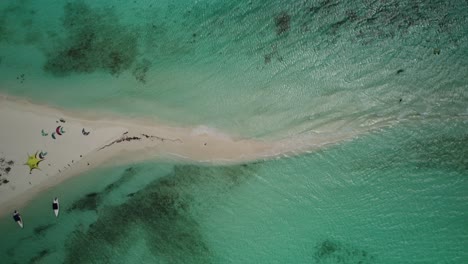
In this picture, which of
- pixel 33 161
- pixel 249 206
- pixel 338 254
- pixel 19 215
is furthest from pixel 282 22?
pixel 19 215

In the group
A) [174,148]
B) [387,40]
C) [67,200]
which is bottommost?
[67,200]

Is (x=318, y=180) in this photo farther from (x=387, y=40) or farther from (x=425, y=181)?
(x=387, y=40)

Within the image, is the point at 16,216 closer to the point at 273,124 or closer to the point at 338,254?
the point at 273,124

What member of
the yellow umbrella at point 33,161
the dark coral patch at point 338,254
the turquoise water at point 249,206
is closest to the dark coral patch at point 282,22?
the turquoise water at point 249,206

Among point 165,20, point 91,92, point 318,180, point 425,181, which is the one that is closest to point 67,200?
point 91,92

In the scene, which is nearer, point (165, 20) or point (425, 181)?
point (425, 181)

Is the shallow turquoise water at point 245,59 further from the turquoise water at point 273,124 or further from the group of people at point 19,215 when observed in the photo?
the group of people at point 19,215
